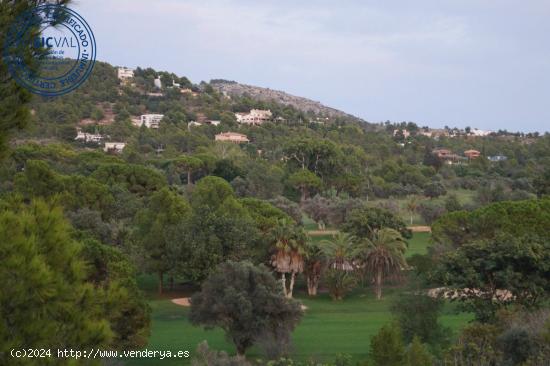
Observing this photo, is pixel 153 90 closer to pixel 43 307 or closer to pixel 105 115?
pixel 105 115

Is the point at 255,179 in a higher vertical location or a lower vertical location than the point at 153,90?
lower

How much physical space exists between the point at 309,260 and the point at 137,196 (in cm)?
1765

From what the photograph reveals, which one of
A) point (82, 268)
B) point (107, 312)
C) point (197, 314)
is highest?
point (82, 268)

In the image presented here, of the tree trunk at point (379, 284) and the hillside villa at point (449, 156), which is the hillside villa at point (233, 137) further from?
the tree trunk at point (379, 284)

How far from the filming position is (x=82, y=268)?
6.19 m

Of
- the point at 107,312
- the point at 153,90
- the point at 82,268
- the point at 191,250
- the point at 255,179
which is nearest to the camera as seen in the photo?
the point at 82,268

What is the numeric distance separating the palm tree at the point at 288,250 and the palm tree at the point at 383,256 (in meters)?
3.40

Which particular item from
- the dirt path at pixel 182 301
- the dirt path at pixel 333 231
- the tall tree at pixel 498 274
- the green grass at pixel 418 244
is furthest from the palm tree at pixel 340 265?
the dirt path at pixel 333 231

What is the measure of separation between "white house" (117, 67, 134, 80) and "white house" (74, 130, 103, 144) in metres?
40.0

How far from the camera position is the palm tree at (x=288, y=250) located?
109 feet

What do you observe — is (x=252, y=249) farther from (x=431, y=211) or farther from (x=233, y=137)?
(x=233, y=137)

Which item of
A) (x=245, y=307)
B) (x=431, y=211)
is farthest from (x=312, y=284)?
(x=431, y=211)

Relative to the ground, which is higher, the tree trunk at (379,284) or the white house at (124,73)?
the white house at (124,73)

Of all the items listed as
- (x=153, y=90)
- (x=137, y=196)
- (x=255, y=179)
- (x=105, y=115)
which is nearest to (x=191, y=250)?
(x=137, y=196)
